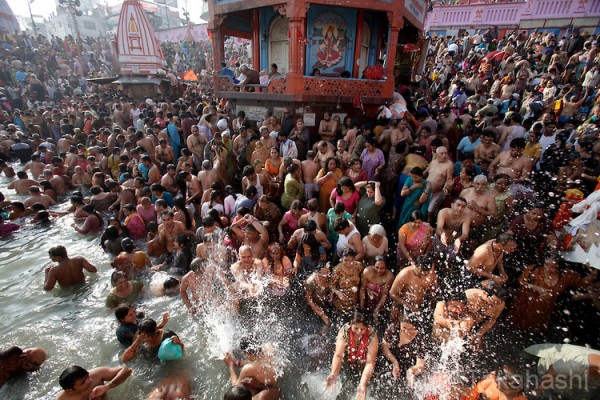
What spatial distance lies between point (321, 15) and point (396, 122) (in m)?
4.75

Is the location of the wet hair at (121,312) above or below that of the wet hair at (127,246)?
below

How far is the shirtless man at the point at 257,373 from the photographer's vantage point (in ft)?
11.6

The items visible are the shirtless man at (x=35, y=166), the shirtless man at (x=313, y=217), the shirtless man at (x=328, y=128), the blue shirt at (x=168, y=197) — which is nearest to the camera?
the shirtless man at (x=313, y=217)

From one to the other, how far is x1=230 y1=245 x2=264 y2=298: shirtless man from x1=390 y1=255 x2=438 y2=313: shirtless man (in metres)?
1.95

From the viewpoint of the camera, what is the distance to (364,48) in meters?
10.5

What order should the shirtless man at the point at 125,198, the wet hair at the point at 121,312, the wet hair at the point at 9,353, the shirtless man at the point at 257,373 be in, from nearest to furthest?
the shirtless man at the point at 257,373 → the wet hair at the point at 9,353 → the wet hair at the point at 121,312 → the shirtless man at the point at 125,198

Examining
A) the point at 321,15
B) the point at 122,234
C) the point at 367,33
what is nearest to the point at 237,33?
the point at 321,15

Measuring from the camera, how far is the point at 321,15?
9.59 meters

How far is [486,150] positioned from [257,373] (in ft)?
18.1

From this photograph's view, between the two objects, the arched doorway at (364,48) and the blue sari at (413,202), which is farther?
the arched doorway at (364,48)

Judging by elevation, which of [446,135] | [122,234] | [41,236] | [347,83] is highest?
[347,83]

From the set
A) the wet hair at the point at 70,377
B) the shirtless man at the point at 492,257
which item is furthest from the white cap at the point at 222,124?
the shirtless man at the point at 492,257

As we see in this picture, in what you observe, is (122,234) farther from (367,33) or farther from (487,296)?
(367,33)

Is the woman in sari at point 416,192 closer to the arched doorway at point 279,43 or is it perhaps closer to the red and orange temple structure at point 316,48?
the red and orange temple structure at point 316,48
